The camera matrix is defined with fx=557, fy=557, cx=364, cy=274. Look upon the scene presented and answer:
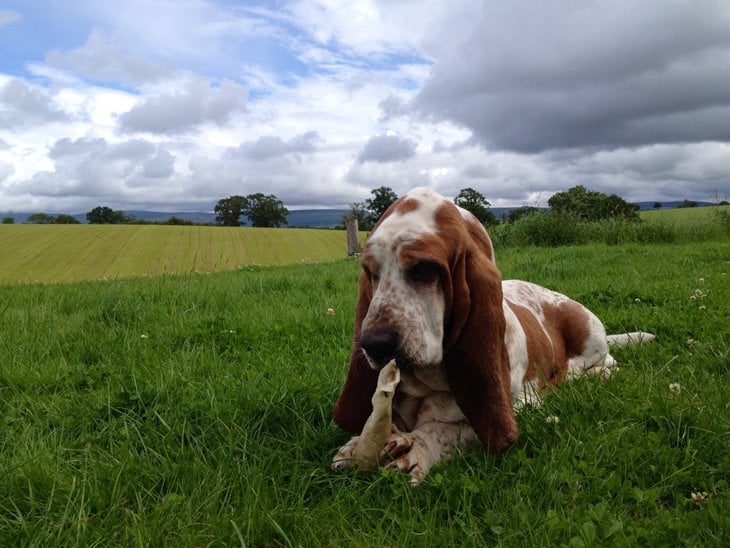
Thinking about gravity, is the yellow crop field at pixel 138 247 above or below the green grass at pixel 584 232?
below

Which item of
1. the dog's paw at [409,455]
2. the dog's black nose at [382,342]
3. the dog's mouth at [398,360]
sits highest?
the dog's black nose at [382,342]

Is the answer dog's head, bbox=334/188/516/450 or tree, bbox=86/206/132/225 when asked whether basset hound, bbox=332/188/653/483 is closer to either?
dog's head, bbox=334/188/516/450

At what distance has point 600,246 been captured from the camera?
564 inches

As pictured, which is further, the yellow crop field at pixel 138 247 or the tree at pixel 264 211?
the tree at pixel 264 211

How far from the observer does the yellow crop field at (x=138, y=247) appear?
45.8 meters

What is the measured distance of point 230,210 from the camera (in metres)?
105

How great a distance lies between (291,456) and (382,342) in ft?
3.15

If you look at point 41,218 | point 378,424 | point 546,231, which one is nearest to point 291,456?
point 378,424

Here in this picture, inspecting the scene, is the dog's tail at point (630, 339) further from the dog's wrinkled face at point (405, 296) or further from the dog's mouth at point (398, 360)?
the dog's mouth at point (398, 360)

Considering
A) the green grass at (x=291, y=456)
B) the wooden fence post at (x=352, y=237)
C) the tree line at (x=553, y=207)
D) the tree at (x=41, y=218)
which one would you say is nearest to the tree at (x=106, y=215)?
A: the tree at (x=41, y=218)

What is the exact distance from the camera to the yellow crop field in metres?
45.8

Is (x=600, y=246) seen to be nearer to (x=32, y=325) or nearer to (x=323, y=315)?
(x=323, y=315)

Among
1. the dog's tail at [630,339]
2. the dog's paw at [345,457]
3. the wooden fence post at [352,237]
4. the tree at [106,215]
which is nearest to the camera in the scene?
the dog's paw at [345,457]

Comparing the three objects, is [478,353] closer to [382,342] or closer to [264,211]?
[382,342]
